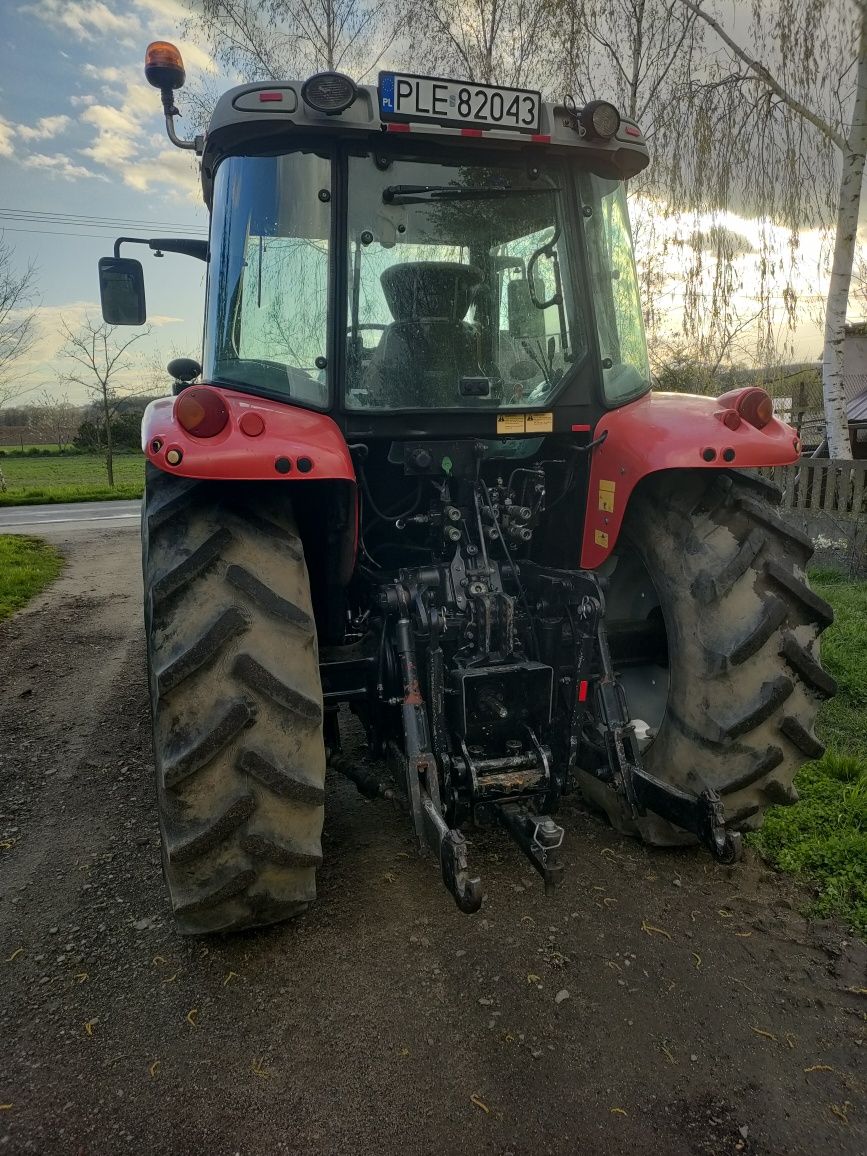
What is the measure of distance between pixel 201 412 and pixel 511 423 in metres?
1.15

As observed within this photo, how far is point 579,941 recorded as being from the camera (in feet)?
8.50

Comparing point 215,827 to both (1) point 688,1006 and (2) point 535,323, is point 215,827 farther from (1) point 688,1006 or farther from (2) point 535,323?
(2) point 535,323

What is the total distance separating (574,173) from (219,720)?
237 cm

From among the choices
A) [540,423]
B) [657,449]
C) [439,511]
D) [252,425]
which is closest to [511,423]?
[540,423]

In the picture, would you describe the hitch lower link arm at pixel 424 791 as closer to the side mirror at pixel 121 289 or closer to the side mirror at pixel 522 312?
the side mirror at pixel 522 312

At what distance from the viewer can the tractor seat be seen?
9.34 feet

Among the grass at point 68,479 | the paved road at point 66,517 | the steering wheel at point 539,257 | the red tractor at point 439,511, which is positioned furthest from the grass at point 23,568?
the grass at point 68,479

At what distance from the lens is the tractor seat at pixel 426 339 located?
9.34ft

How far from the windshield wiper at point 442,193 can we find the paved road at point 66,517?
11799 mm

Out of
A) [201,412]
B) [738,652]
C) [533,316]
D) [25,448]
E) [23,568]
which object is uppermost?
[533,316]

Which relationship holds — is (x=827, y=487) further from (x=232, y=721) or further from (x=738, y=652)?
(x=232, y=721)

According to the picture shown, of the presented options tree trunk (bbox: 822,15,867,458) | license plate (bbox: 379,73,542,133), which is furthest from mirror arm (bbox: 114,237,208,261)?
tree trunk (bbox: 822,15,867,458)

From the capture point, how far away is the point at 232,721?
7.45 feet

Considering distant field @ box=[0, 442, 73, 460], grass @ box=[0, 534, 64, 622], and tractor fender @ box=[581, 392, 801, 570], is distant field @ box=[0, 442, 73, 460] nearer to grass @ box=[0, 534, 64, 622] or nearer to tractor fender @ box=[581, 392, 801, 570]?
grass @ box=[0, 534, 64, 622]
